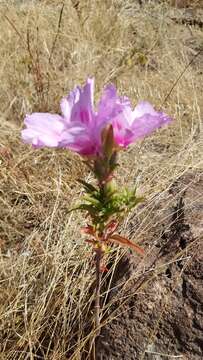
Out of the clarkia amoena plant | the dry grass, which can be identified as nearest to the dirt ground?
the dry grass

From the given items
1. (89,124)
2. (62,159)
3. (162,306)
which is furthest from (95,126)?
(62,159)

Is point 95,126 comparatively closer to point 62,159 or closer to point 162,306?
point 162,306

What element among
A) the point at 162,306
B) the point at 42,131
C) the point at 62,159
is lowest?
the point at 162,306

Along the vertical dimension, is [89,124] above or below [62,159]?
below

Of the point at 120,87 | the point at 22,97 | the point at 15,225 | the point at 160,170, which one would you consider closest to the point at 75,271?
the point at 15,225

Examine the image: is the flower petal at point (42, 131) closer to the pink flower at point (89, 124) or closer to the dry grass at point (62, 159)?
the pink flower at point (89, 124)

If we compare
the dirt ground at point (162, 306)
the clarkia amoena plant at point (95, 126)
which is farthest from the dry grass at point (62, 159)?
the clarkia amoena plant at point (95, 126)

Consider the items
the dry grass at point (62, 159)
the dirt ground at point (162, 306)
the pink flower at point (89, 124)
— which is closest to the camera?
the pink flower at point (89, 124)
